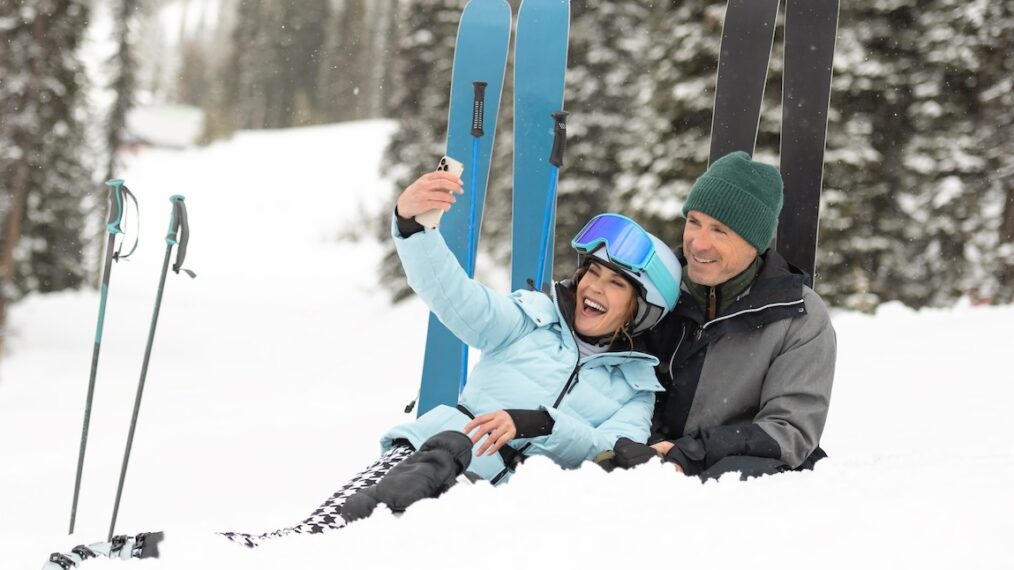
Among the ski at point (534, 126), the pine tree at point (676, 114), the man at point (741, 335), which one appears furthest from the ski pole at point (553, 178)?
the pine tree at point (676, 114)

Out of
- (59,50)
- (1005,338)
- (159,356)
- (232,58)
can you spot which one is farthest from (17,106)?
(232,58)

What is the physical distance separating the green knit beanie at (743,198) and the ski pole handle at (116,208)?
2.01 m

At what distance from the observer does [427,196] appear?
8.77 feet

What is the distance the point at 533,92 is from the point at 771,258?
2.43 metres

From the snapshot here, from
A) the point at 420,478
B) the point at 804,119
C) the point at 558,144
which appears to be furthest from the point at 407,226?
the point at 804,119

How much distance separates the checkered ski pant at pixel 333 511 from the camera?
6.92 ft

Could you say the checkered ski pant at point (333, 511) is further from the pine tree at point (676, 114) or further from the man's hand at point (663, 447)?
the pine tree at point (676, 114)

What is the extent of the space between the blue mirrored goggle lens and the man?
0.86 feet

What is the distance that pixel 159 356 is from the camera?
64.7 ft

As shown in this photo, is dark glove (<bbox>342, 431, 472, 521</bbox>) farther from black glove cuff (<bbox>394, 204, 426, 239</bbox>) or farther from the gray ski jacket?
the gray ski jacket

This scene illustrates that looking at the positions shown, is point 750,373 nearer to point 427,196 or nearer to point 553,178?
point 427,196

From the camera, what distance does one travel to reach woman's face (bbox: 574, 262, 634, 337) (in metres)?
3.05

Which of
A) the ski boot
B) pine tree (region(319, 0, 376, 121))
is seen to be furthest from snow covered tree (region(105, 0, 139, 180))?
pine tree (region(319, 0, 376, 121))

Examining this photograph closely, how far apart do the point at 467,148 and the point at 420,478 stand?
3.15 meters
